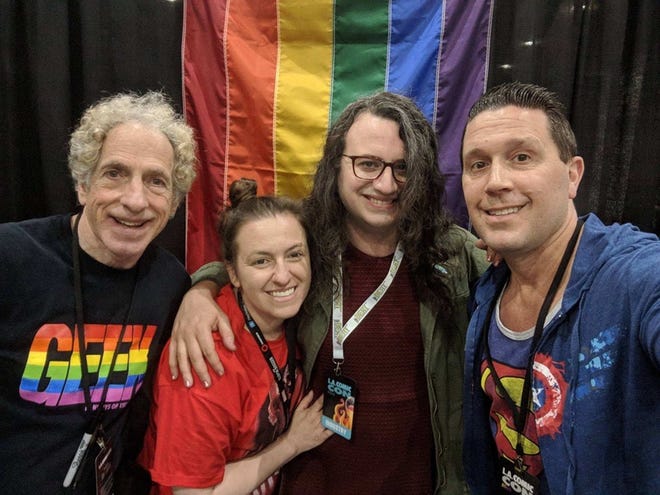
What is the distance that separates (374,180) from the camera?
5.13 ft

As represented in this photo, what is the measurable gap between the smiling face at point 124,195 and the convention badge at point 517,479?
1.35 metres

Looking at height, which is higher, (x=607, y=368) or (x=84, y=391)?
(x=607, y=368)

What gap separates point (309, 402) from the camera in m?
1.61

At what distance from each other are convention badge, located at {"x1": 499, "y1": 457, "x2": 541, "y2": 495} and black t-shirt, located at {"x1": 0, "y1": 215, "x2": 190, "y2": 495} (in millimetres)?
1221

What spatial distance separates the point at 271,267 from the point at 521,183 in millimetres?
803

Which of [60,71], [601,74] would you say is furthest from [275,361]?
[601,74]

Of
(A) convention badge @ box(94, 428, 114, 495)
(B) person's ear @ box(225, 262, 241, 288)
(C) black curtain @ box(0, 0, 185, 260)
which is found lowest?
(A) convention badge @ box(94, 428, 114, 495)

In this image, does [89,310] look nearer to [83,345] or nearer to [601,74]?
[83,345]

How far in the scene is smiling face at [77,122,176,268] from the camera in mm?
1407

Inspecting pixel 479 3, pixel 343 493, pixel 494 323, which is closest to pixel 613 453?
pixel 494 323

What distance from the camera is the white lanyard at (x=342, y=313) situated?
157 centimetres

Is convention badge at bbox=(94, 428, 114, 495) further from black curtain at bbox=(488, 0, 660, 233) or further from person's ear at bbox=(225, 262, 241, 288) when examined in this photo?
black curtain at bbox=(488, 0, 660, 233)

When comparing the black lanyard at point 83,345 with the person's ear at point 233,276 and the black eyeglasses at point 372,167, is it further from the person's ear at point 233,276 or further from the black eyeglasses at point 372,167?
the black eyeglasses at point 372,167

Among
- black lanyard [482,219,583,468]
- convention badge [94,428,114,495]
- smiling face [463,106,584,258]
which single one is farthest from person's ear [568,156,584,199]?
convention badge [94,428,114,495]
